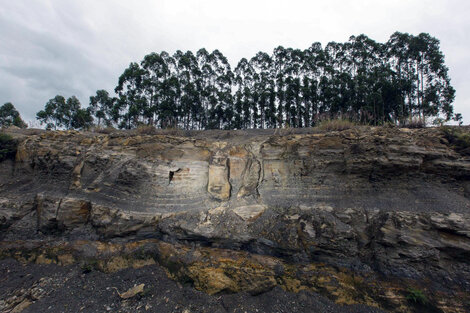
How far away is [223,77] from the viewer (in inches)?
641

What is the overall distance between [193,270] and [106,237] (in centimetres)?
293

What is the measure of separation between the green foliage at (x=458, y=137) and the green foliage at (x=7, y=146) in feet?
46.4

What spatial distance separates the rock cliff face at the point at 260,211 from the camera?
13.7 feet

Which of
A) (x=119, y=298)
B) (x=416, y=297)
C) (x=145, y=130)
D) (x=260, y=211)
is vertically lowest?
(x=119, y=298)

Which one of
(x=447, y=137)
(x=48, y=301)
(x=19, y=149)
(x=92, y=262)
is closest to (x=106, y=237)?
(x=92, y=262)

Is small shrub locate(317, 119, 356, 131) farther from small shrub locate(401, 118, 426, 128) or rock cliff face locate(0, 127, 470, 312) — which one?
small shrub locate(401, 118, 426, 128)

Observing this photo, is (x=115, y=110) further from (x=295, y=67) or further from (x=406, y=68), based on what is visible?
(x=406, y=68)

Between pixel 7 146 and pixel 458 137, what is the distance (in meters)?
14.5

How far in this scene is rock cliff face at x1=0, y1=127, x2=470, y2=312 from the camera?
418cm

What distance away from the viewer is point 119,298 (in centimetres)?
430

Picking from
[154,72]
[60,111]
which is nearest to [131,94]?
[154,72]

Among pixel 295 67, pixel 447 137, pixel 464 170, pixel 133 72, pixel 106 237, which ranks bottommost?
pixel 106 237

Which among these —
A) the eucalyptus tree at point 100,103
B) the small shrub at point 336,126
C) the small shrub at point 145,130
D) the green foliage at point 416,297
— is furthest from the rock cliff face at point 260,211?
the eucalyptus tree at point 100,103

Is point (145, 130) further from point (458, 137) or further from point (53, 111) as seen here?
point (53, 111)
